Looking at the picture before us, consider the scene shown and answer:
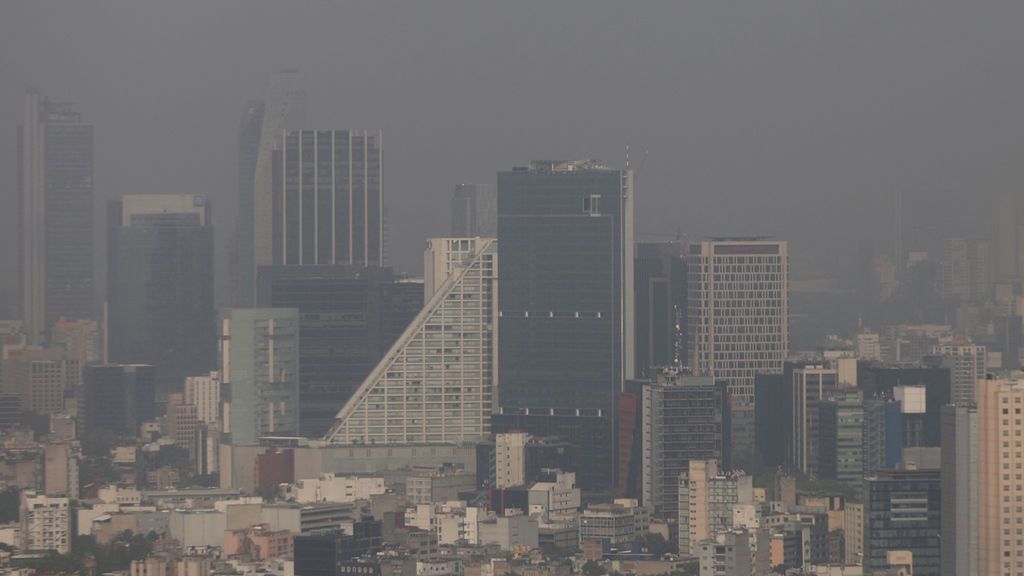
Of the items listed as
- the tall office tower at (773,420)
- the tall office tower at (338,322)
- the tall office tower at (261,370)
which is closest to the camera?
the tall office tower at (773,420)

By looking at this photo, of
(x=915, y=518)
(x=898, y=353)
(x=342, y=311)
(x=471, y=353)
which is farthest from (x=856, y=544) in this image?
(x=342, y=311)

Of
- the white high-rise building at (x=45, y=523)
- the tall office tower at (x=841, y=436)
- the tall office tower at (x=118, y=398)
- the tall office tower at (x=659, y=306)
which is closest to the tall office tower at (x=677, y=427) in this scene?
the tall office tower at (x=841, y=436)

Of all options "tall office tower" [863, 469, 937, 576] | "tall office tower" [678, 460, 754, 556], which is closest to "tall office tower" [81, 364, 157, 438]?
"tall office tower" [678, 460, 754, 556]

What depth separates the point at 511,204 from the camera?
40.7 metres

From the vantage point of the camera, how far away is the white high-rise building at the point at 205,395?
39.8 m

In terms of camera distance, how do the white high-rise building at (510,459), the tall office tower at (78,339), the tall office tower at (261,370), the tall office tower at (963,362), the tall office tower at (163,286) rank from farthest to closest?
the tall office tower at (163,286), the tall office tower at (78,339), the tall office tower at (261,370), the white high-rise building at (510,459), the tall office tower at (963,362)

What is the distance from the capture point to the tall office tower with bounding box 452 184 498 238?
39.1 m

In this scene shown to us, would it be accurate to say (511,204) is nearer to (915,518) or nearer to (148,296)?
(148,296)

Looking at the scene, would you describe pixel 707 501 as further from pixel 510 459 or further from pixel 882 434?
pixel 510 459

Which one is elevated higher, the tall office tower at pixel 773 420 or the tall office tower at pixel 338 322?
the tall office tower at pixel 338 322

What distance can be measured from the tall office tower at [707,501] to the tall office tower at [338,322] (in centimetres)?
963

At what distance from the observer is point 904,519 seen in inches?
1011

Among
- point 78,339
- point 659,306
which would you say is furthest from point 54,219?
point 659,306

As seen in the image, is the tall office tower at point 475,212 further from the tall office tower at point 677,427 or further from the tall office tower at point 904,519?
the tall office tower at point 904,519
